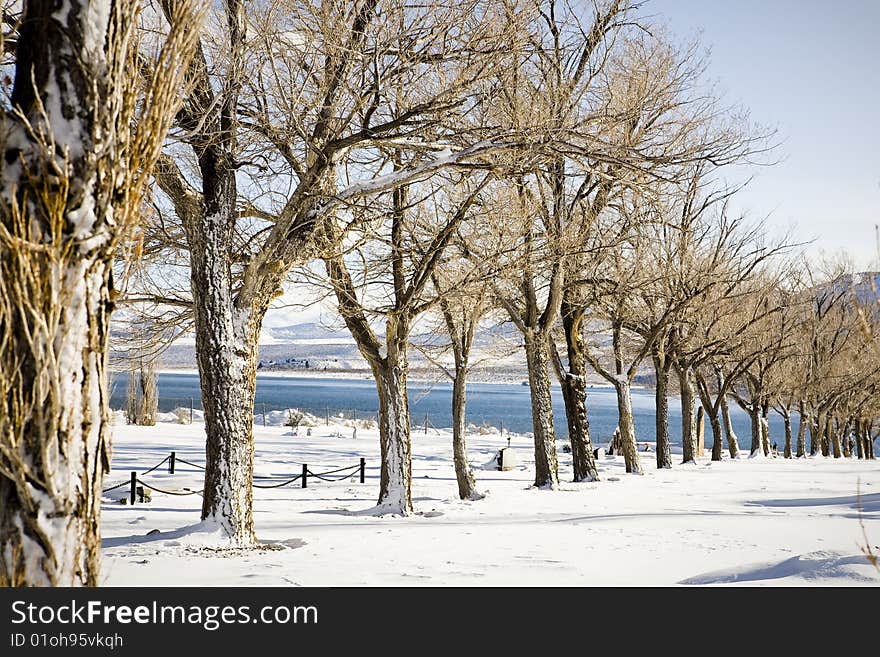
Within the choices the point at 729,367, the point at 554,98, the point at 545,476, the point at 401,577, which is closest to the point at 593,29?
the point at 554,98

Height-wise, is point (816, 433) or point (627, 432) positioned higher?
point (627, 432)

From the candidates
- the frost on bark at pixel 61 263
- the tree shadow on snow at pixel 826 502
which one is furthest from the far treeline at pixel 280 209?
the tree shadow on snow at pixel 826 502

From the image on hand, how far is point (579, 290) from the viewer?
1780cm

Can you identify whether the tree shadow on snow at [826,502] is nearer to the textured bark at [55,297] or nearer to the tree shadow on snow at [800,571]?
the tree shadow on snow at [800,571]

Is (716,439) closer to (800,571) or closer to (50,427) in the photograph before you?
(800,571)

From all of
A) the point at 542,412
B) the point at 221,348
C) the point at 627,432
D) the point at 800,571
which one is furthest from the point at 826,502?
the point at 221,348

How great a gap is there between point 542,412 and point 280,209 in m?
8.09

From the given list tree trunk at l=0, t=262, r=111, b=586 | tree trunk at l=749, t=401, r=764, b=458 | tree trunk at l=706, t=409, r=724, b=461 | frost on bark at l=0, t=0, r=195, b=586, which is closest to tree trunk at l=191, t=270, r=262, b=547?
frost on bark at l=0, t=0, r=195, b=586

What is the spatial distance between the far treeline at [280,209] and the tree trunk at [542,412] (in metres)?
0.06

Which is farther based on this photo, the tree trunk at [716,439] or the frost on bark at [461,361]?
the tree trunk at [716,439]

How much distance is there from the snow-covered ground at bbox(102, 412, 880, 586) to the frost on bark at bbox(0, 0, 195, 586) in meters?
2.11

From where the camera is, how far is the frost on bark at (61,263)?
339 centimetres

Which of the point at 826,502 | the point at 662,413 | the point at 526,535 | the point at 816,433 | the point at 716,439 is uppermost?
the point at 662,413

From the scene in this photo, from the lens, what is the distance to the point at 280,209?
10867 mm
